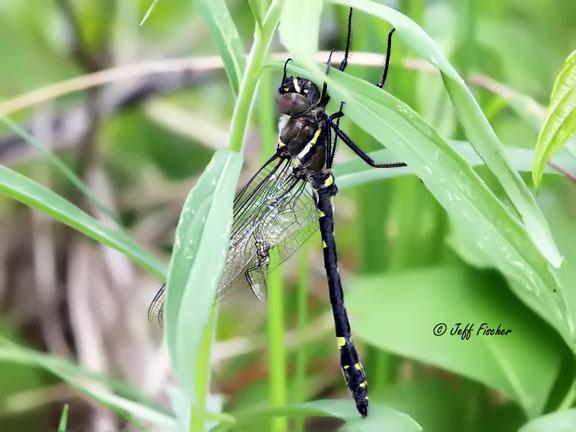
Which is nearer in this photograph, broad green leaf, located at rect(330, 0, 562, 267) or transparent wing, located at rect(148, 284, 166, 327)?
broad green leaf, located at rect(330, 0, 562, 267)

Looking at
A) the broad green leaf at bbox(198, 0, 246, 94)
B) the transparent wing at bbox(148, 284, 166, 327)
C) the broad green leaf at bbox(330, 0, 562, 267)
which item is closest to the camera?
the broad green leaf at bbox(330, 0, 562, 267)

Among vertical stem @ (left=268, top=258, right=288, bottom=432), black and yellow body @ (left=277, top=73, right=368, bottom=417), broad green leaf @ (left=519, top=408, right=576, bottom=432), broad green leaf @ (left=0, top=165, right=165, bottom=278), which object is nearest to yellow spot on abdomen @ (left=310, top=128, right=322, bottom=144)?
black and yellow body @ (left=277, top=73, right=368, bottom=417)

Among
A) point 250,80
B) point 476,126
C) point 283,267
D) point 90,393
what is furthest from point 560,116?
point 283,267

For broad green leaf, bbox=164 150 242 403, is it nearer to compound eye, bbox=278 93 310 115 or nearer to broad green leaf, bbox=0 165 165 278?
broad green leaf, bbox=0 165 165 278

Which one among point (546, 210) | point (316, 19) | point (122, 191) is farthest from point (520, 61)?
point (316, 19)

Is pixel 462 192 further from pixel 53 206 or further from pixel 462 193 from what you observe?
pixel 53 206

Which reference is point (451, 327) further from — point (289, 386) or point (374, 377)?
point (289, 386)
